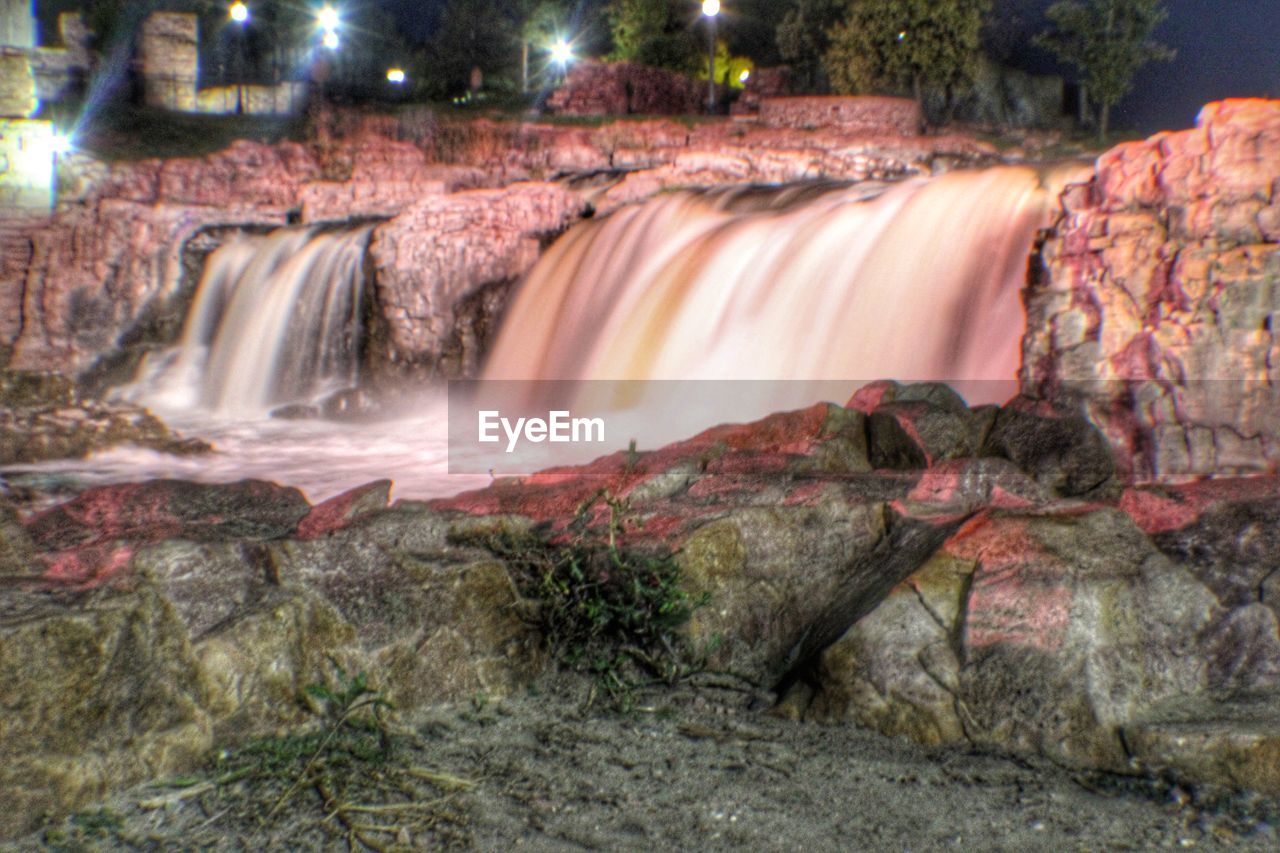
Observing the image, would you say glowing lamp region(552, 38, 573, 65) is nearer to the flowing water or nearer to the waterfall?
the flowing water

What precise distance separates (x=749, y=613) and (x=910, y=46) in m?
23.9

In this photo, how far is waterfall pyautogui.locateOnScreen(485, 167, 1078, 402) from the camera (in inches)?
337

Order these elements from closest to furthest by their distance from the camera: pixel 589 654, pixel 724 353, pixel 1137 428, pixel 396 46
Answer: pixel 589 654 < pixel 1137 428 < pixel 724 353 < pixel 396 46

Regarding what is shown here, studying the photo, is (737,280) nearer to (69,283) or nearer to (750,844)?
(750,844)

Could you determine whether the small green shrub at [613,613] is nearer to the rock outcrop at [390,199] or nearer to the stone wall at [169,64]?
the rock outcrop at [390,199]

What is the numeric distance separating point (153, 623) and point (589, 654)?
1.18 metres

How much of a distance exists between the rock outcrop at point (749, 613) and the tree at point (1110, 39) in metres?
26.1

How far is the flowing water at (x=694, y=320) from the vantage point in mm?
8602

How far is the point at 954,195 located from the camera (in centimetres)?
961

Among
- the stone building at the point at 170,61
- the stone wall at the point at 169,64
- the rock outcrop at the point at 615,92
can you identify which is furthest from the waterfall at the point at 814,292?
the stone wall at the point at 169,64

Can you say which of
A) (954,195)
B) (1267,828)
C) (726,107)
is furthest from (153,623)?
(726,107)

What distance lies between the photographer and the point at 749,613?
346 cm

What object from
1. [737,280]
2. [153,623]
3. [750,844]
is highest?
[737,280]

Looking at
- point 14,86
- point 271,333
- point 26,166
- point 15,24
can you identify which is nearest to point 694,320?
point 271,333
